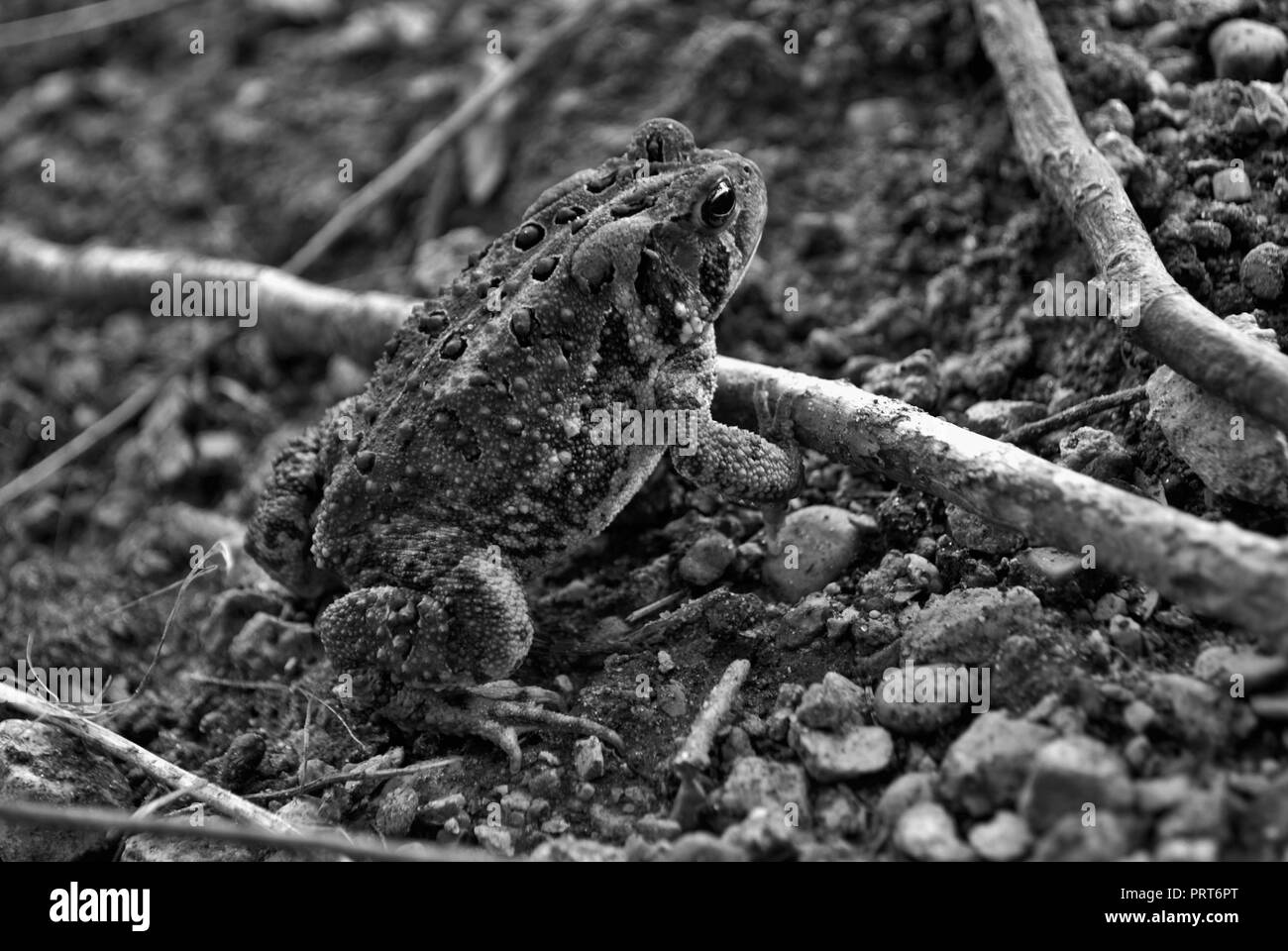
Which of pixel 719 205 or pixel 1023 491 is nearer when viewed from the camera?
pixel 1023 491

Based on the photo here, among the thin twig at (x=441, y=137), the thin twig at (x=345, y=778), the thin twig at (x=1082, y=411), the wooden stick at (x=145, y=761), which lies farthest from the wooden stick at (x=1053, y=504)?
the thin twig at (x=441, y=137)

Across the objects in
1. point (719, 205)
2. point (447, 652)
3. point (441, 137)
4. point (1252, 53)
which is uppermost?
point (441, 137)

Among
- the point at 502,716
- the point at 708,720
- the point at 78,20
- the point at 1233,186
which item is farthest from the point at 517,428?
the point at 78,20

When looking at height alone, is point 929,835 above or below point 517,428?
below

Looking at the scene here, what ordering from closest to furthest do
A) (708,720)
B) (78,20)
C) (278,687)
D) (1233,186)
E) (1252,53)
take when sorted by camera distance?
(708,720) < (1233,186) < (278,687) < (1252,53) < (78,20)

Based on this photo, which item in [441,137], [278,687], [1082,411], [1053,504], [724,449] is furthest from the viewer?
[441,137]

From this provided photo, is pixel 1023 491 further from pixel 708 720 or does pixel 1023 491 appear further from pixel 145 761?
pixel 145 761

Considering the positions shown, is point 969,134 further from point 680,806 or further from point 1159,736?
point 680,806
